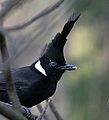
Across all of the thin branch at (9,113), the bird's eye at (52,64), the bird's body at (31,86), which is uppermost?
the thin branch at (9,113)

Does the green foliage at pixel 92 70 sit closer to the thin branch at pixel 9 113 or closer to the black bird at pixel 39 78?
the black bird at pixel 39 78

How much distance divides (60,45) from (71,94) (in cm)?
159

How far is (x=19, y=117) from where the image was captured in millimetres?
2932

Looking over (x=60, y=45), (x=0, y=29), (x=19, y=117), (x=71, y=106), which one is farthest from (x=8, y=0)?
(x=71, y=106)

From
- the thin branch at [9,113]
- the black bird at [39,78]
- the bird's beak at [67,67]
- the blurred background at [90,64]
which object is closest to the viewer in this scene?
the thin branch at [9,113]

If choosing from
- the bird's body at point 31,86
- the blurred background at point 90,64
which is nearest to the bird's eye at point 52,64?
the bird's body at point 31,86

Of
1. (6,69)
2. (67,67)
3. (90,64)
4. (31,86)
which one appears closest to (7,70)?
(6,69)

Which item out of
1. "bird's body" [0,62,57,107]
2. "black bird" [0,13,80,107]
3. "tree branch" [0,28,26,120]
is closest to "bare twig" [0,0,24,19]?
"tree branch" [0,28,26,120]

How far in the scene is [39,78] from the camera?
4.30 m

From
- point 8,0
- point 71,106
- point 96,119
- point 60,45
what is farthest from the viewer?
point 71,106

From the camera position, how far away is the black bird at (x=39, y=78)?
4.14 meters

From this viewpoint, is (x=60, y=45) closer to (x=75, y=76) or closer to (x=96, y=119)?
(x=96, y=119)

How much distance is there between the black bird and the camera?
13.6 ft

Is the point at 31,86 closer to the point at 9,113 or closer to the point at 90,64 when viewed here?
the point at 90,64
